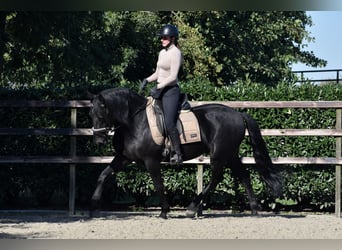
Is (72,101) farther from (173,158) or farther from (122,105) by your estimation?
(173,158)

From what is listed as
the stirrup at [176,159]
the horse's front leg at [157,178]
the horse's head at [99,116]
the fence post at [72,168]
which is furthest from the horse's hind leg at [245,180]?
the fence post at [72,168]

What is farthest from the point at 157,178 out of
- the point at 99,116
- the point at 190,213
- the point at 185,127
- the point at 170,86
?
the point at 170,86

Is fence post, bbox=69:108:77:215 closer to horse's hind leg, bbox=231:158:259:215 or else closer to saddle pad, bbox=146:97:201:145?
saddle pad, bbox=146:97:201:145

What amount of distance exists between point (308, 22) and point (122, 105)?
54.6 feet

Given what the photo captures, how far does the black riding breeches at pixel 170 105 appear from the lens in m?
8.47

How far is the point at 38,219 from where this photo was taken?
352 inches

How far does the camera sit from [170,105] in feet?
27.8

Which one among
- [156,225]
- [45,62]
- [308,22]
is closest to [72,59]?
[45,62]

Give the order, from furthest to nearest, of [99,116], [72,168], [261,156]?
[72,168], [261,156], [99,116]

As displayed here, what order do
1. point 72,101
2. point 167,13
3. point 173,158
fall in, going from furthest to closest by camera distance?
point 167,13 < point 72,101 < point 173,158

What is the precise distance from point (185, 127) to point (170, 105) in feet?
1.27

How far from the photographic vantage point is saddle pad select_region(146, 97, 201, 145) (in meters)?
8.59

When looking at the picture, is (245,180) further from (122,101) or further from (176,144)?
(122,101)

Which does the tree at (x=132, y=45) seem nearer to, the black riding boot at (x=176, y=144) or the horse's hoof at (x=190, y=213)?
the black riding boot at (x=176, y=144)
